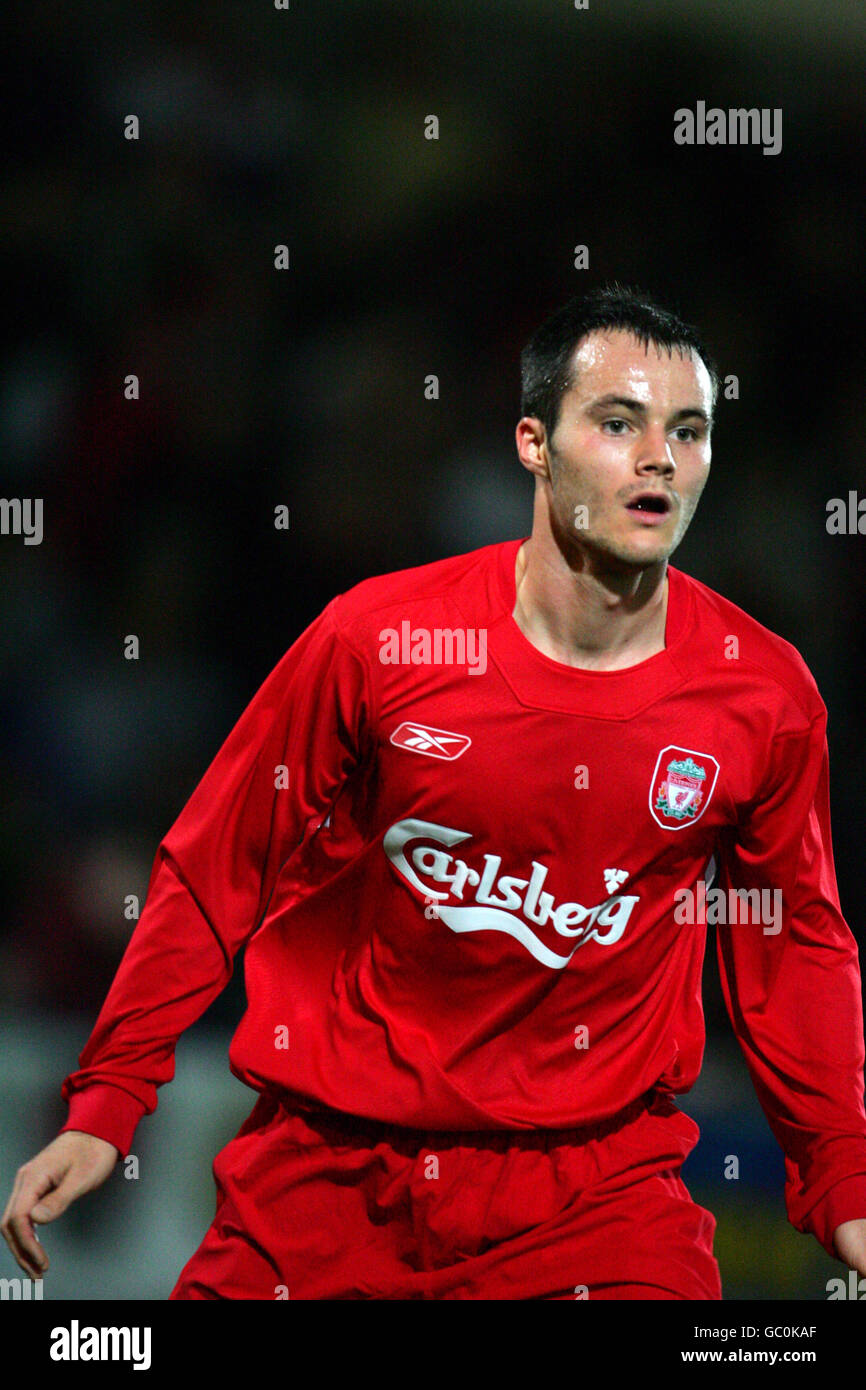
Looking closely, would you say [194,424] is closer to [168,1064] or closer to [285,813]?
[285,813]

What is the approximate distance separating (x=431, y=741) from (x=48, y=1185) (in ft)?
2.34

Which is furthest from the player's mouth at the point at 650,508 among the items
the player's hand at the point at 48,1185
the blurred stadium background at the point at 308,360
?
the player's hand at the point at 48,1185

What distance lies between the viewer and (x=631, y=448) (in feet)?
5.99

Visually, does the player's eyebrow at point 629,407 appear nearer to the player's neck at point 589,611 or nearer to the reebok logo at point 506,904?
the player's neck at point 589,611

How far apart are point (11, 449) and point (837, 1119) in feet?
5.62

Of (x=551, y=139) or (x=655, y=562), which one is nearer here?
(x=655, y=562)

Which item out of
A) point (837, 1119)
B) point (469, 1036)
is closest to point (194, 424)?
point (469, 1036)

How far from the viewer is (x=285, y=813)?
1.91 m

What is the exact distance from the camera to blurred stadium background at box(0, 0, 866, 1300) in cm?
242

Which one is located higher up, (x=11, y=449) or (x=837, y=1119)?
(x=11, y=449)

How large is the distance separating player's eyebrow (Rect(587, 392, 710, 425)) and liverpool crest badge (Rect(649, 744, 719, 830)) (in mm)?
423

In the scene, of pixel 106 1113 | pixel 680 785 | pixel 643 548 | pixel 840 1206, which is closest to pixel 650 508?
pixel 643 548

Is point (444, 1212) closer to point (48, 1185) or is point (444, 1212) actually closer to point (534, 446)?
point (48, 1185)

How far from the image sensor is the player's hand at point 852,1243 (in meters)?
1.80
